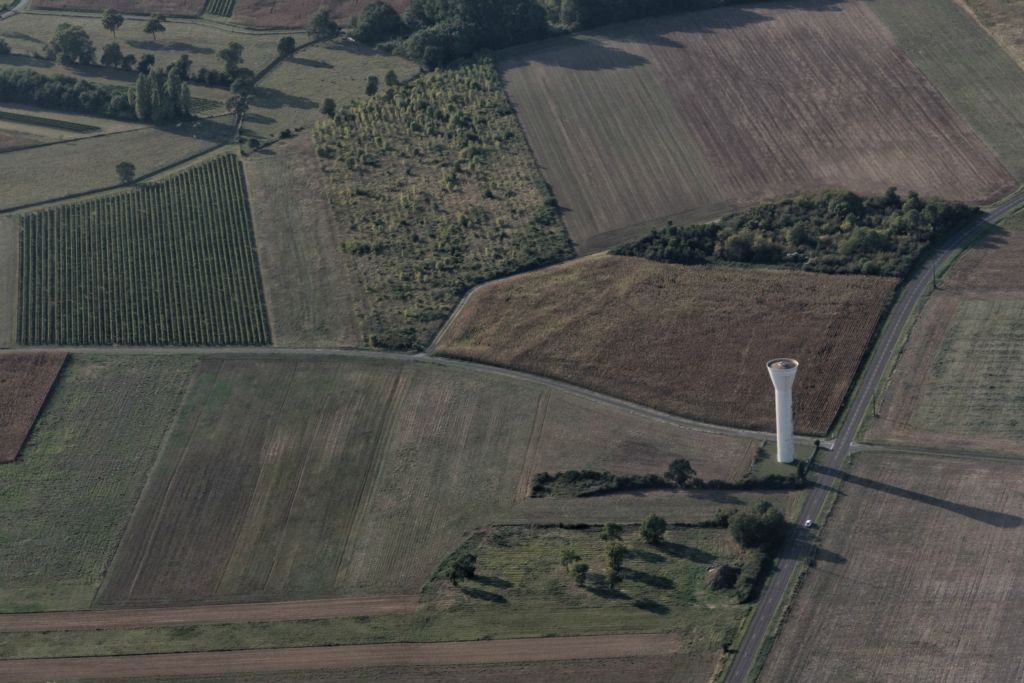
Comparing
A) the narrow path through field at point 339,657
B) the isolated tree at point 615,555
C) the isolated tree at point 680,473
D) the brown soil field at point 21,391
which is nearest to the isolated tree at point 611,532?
the isolated tree at point 615,555

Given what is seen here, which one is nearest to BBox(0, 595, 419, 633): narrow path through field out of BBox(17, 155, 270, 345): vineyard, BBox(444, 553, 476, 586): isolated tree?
BBox(444, 553, 476, 586): isolated tree

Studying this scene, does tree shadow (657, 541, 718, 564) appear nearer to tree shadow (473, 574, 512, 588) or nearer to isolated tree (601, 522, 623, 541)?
isolated tree (601, 522, 623, 541)

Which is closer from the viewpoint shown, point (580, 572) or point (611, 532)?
point (580, 572)

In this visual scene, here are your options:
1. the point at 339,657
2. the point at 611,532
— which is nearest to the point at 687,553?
the point at 611,532

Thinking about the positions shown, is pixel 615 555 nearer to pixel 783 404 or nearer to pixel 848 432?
pixel 783 404

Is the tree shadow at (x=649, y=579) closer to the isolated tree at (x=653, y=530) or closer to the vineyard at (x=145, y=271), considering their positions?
the isolated tree at (x=653, y=530)

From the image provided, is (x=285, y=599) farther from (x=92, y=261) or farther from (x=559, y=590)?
(x=92, y=261)
